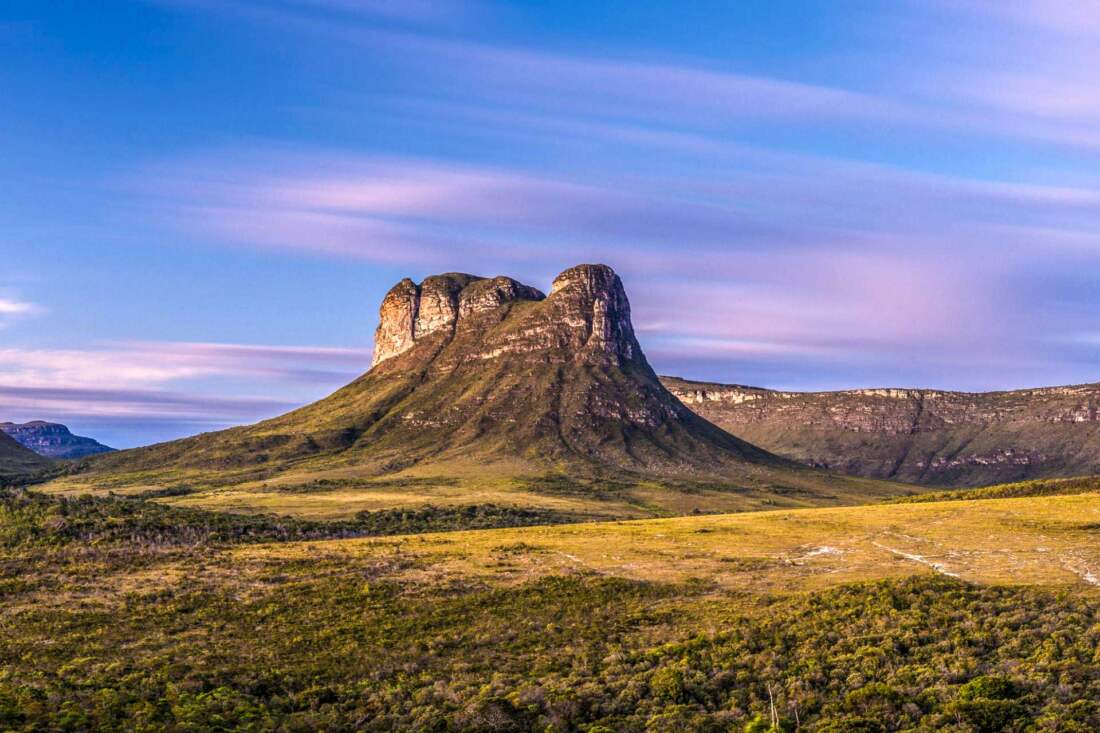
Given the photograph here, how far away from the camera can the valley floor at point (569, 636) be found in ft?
117

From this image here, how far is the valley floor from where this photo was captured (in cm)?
3575

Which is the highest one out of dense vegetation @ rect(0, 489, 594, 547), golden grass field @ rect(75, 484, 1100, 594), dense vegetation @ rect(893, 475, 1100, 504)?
dense vegetation @ rect(893, 475, 1100, 504)

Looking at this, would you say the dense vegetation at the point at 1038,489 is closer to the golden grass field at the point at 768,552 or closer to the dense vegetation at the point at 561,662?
the golden grass field at the point at 768,552

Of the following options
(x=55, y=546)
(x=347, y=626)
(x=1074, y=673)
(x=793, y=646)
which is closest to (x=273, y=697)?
(x=347, y=626)

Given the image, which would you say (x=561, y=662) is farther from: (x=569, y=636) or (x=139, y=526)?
(x=139, y=526)

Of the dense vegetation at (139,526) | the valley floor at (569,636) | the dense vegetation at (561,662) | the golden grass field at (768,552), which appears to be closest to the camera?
the dense vegetation at (561,662)

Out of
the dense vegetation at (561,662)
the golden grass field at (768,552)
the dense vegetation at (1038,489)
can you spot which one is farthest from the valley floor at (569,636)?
the dense vegetation at (1038,489)

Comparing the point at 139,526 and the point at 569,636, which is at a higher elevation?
the point at 569,636

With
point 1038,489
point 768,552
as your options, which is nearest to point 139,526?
point 768,552

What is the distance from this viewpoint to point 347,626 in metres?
50.0

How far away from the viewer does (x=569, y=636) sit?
155ft

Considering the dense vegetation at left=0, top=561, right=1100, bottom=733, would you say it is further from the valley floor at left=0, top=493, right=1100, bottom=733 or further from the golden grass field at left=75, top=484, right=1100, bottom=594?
the golden grass field at left=75, top=484, right=1100, bottom=594

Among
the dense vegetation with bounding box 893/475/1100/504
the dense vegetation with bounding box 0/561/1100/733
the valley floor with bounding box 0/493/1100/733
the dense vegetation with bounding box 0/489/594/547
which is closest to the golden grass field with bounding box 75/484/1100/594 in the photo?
the valley floor with bounding box 0/493/1100/733

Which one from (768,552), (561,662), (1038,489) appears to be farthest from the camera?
(1038,489)
